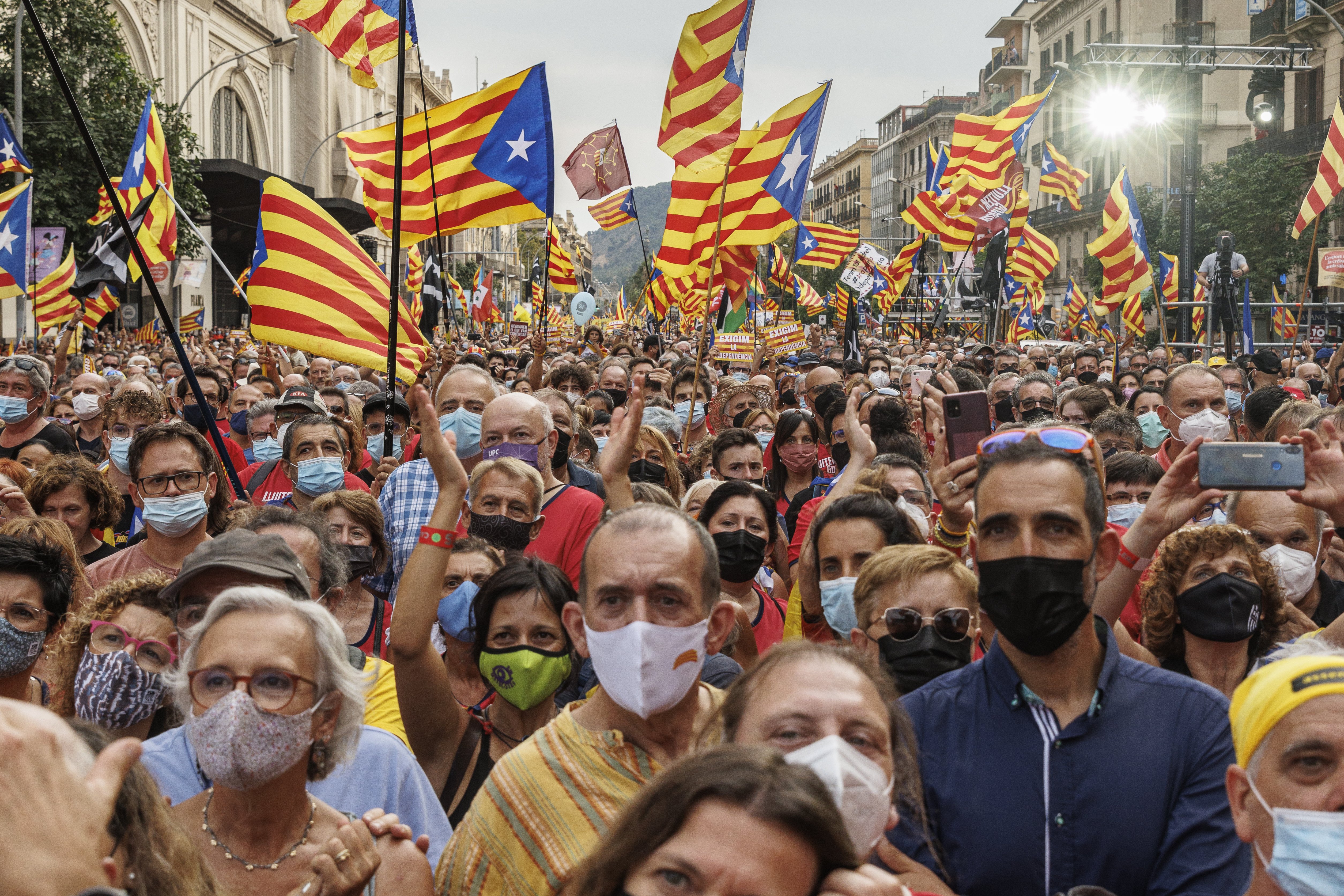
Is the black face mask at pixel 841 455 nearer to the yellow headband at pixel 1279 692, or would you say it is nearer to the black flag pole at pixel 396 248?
the black flag pole at pixel 396 248

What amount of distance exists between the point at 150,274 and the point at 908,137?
103643 millimetres

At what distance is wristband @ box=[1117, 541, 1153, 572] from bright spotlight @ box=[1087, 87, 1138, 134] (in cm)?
2641

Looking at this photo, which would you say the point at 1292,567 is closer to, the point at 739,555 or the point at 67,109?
the point at 739,555

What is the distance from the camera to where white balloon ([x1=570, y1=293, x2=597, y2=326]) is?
2809cm

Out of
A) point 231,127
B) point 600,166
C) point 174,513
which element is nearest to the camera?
point 174,513

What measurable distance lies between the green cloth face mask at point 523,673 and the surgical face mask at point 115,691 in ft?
2.98

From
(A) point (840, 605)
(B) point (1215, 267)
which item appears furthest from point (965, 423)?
(B) point (1215, 267)

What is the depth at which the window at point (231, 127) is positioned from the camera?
47656mm

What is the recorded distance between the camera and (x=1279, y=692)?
85.6 inches

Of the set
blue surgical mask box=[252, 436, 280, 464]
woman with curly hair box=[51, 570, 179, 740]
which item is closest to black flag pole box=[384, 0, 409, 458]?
blue surgical mask box=[252, 436, 280, 464]

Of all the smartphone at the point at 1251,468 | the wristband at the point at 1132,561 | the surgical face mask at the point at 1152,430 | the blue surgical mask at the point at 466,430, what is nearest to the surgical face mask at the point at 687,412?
the surgical face mask at the point at 1152,430

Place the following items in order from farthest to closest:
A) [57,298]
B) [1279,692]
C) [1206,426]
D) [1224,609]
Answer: [57,298]
[1206,426]
[1224,609]
[1279,692]

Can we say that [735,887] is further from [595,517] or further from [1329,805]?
[595,517]

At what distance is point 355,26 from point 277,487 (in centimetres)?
402
